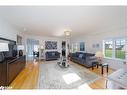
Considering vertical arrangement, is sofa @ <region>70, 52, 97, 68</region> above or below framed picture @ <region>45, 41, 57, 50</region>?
below

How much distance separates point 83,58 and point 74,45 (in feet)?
3.11

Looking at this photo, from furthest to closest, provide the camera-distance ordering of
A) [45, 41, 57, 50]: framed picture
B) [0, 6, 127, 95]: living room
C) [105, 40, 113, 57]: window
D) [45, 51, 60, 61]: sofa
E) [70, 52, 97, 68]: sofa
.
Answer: [45, 41, 57, 50]: framed picture < [45, 51, 60, 61]: sofa < [70, 52, 97, 68]: sofa < [105, 40, 113, 57]: window < [0, 6, 127, 95]: living room

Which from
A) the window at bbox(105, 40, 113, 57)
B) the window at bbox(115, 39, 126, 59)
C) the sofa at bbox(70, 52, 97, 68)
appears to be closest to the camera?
the window at bbox(115, 39, 126, 59)

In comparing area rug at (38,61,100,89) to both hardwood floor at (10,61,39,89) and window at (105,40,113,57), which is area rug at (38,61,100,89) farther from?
window at (105,40,113,57)

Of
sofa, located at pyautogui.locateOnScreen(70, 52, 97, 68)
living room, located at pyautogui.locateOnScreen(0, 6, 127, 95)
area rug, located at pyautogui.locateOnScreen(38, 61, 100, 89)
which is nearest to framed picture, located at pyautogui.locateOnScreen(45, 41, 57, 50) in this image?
living room, located at pyautogui.locateOnScreen(0, 6, 127, 95)

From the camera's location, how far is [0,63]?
7.93 ft

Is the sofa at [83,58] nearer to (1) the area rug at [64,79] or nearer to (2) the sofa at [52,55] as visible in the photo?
(1) the area rug at [64,79]

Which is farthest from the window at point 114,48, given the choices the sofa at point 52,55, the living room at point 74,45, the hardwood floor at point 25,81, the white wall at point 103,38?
the sofa at point 52,55

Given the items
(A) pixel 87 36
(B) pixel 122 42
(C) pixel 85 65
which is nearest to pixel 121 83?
(B) pixel 122 42

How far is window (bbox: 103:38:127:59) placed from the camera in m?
3.51

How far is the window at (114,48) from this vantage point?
138 inches

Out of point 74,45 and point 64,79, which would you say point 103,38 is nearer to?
point 74,45
